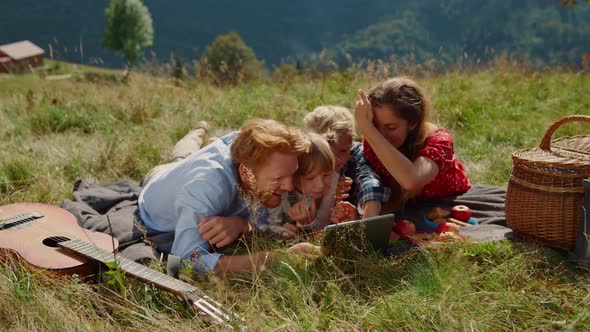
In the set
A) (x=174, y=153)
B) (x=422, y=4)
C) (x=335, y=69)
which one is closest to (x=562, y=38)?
(x=422, y=4)

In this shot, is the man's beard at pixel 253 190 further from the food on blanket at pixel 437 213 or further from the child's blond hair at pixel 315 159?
the food on blanket at pixel 437 213

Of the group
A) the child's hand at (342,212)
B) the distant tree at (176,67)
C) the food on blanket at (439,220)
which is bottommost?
the food on blanket at (439,220)

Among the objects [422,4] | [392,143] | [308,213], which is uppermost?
[422,4]

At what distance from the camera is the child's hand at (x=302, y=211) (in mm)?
3393

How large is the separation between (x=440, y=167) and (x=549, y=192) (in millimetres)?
840

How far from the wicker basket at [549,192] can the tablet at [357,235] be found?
985 millimetres

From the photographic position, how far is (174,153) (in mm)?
5152

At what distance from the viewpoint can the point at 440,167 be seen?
3.72m

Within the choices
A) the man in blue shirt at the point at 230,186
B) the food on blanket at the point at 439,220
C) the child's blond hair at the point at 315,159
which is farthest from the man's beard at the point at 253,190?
the food on blanket at the point at 439,220

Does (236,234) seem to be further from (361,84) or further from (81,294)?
(361,84)

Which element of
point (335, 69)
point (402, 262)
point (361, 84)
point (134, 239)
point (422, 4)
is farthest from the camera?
point (422, 4)

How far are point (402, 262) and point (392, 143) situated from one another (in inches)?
45.6

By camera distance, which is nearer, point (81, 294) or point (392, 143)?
point (81, 294)

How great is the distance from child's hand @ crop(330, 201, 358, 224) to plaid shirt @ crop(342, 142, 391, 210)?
12 cm
